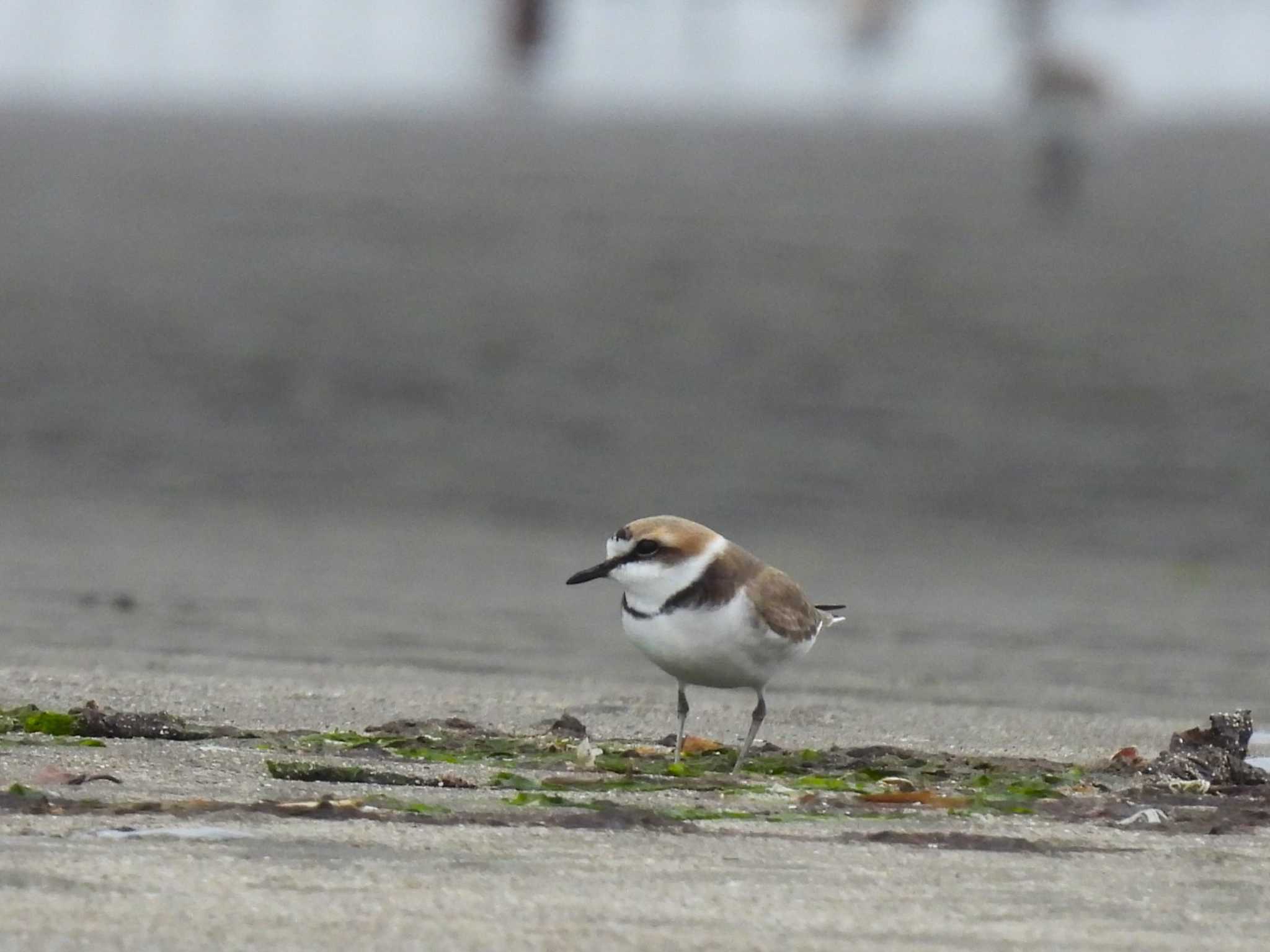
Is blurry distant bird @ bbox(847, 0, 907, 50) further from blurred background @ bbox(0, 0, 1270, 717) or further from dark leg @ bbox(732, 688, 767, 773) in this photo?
dark leg @ bbox(732, 688, 767, 773)

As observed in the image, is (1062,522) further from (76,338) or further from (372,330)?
(76,338)

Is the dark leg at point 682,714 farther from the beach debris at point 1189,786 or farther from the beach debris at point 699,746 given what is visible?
the beach debris at point 1189,786

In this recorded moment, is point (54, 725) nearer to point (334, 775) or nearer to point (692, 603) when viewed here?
point (334, 775)

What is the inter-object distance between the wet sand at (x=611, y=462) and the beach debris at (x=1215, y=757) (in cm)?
69

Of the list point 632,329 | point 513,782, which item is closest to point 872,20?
point 632,329

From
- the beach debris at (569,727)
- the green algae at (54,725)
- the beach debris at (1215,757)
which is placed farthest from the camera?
the beach debris at (569,727)

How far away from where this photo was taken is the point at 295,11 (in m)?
23.6

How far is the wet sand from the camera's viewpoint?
4605 millimetres

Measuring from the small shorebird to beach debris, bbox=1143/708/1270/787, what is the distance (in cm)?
108

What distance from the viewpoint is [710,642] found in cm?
640

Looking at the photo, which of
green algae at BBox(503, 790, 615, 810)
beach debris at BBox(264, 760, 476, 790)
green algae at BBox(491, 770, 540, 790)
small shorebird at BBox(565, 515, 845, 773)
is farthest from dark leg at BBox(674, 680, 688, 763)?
green algae at BBox(503, 790, 615, 810)

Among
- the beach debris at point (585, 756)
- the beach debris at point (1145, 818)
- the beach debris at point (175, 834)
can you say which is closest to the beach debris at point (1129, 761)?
the beach debris at point (1145, 818)

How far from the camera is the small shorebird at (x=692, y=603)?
6.39 m

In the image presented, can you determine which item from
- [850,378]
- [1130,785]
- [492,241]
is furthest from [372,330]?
[1130,785]
